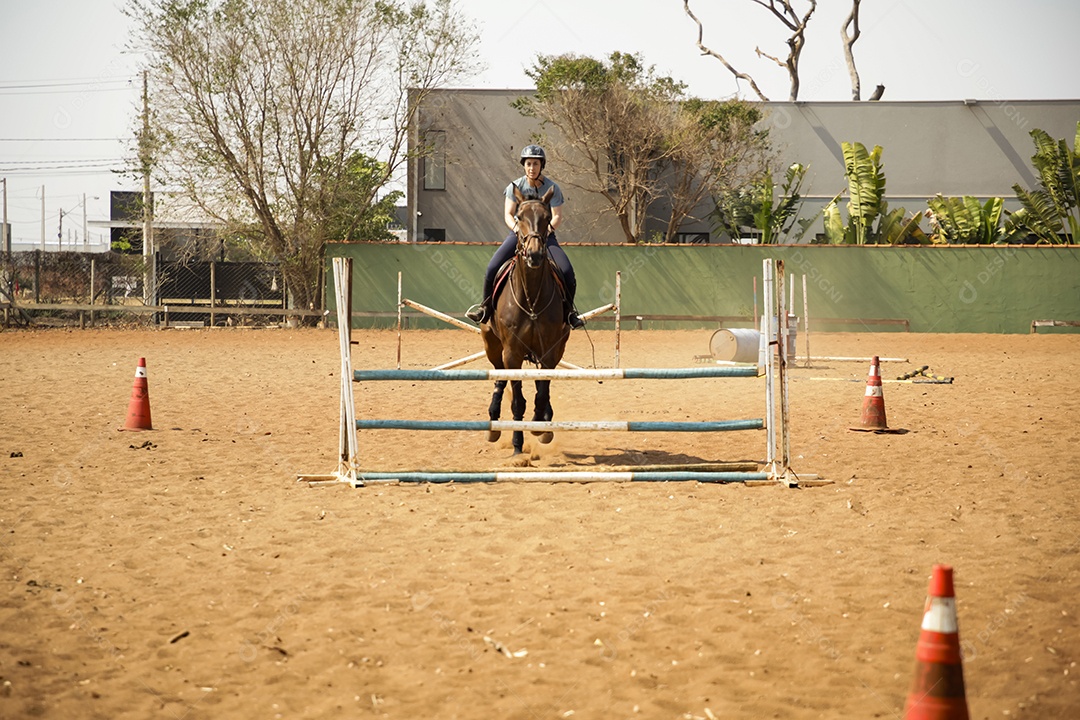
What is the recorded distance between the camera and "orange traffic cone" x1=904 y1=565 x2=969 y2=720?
10.5 feet

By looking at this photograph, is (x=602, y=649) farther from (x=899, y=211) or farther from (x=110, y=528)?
(x=899, y=211)

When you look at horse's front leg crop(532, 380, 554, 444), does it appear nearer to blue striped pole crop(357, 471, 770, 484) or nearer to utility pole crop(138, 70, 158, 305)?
blue striped pole crop(357, 471, 770, 484)

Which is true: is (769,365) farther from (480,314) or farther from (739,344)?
(739,344)

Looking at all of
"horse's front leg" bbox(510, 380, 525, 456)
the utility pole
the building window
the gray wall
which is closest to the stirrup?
"horse's front leg" bbox(510, 380, 525, 456)

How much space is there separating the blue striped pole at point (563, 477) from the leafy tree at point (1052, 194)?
2776cm

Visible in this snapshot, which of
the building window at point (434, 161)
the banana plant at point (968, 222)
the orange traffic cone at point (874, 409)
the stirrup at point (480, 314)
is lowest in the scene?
the orange traffic cone at point (874, 409)

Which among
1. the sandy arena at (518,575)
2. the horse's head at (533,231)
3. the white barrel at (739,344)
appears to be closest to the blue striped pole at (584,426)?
the sandy arena at (518,575)

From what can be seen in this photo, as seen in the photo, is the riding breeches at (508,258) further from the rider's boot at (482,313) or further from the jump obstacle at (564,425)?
the jump obstacle at (564,425)

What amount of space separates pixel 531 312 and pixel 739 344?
9659 millimetres

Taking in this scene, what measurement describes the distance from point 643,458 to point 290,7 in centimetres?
2394

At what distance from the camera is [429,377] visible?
27.0 feet

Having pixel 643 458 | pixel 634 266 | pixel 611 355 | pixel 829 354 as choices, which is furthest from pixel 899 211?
pixel 643 458

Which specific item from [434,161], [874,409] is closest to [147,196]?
[434,161]

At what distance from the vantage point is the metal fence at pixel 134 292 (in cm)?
2767
